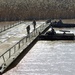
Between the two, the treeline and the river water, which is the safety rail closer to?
the river water

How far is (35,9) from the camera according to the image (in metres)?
73.6

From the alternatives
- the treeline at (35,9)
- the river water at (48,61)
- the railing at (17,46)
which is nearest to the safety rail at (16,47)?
the railing at (17,46)

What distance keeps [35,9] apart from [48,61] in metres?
50.1

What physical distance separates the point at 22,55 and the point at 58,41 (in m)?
9.35

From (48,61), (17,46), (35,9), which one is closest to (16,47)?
(17,46)

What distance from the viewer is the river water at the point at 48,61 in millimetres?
21422

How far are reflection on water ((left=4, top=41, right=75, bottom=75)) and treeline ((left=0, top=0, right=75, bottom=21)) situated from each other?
37.1 m

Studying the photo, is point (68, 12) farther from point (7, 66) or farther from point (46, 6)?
point (7, 66)

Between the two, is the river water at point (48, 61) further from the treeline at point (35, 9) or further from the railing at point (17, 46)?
the treeline at point (35, 9)

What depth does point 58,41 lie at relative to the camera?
114 ft

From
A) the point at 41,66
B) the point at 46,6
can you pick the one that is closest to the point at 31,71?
the point at 41,66

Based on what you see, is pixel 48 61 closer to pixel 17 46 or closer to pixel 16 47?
pixel 16 47

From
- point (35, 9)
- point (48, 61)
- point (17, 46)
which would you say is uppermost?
point (35, 9)

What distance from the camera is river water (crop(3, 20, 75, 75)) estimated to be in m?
21.4
